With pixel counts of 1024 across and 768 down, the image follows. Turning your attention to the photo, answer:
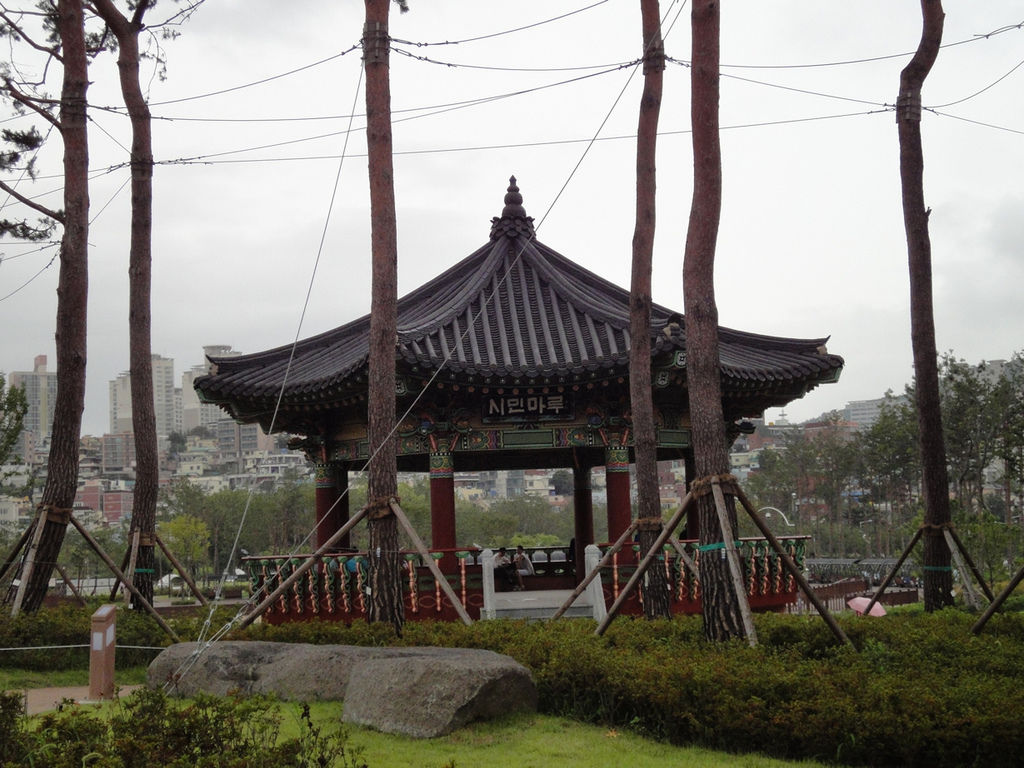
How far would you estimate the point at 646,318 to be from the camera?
47.7 feet

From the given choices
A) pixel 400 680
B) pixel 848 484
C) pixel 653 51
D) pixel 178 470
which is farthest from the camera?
pixel 178 470

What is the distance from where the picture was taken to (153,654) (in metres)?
13.8

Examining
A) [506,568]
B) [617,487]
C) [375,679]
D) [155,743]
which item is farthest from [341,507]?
[155,743]

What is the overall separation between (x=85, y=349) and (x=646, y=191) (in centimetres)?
840

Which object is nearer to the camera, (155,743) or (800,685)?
(155,743)

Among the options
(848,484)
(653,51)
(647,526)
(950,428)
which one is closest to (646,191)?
(653,51)

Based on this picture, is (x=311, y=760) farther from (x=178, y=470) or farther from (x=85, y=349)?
(x=178, y=470)

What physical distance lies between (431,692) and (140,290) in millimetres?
10805

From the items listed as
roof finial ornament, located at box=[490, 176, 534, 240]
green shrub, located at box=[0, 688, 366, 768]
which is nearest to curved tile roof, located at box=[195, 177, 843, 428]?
roof finial ornament, located at box=[490, 176, 534, 240]

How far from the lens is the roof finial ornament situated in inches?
824

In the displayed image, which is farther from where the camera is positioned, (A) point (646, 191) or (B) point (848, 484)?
(B) point (848, 484)

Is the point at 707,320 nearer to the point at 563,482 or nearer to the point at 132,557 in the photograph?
the point at 132,557

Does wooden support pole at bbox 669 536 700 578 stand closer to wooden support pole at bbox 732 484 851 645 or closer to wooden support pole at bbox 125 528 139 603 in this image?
wooden support pole at bbox 732 484 851 645

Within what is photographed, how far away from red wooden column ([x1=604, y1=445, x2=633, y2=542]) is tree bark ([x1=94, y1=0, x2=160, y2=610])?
7.13 meters
